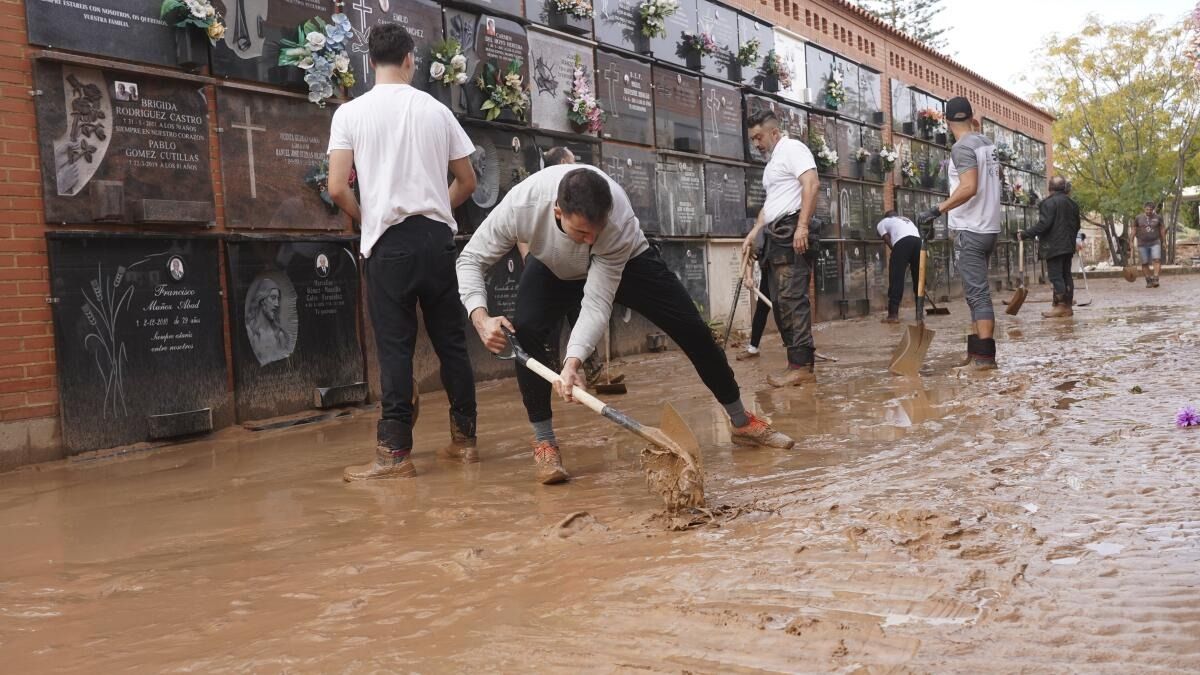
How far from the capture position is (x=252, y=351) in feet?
21.0

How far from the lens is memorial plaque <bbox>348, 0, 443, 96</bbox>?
7.43 m

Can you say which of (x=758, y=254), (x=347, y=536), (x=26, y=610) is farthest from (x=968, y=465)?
(x=758, y=254)

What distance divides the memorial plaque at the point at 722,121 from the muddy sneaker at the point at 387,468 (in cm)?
896

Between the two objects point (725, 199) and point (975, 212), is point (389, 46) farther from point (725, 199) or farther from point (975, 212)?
point (725, 199)

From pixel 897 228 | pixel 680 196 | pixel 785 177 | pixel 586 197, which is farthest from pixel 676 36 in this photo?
pixel 586 197

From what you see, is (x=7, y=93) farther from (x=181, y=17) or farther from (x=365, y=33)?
(x=365, y=33)

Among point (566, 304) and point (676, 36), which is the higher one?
point (676, 36)

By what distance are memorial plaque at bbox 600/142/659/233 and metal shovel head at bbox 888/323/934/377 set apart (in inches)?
169

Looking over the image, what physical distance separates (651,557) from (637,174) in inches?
334

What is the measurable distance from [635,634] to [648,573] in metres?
0.43

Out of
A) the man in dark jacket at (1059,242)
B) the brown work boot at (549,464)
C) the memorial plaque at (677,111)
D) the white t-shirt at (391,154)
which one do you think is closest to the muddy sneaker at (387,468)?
the brown work boot at (549,464)

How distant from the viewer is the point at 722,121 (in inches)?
508

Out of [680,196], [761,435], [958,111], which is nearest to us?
[761,435]

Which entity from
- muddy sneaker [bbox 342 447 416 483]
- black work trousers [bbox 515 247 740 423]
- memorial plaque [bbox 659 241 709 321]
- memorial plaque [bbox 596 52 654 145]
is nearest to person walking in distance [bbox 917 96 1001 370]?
black work trousers [bbox 515 247 740 423]
